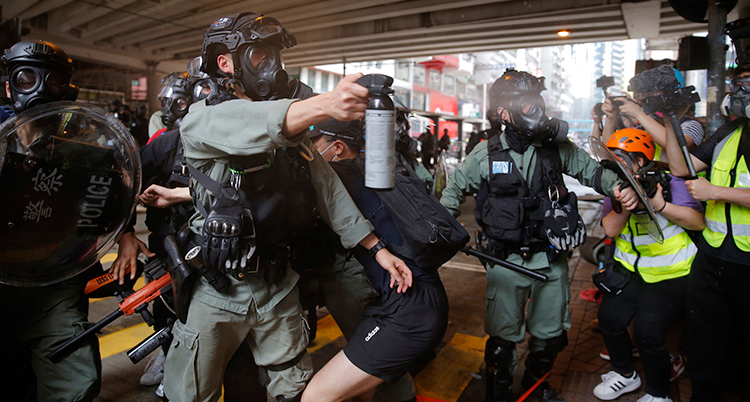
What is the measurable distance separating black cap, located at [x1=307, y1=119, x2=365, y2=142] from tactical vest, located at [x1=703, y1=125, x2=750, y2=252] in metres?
2.08

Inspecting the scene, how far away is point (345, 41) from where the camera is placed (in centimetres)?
1326

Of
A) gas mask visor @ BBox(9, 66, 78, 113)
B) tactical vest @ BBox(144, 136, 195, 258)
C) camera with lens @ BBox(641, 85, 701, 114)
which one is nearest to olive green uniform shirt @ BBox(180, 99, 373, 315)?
tactical vest @ BBox(144, 136, 195, 258)

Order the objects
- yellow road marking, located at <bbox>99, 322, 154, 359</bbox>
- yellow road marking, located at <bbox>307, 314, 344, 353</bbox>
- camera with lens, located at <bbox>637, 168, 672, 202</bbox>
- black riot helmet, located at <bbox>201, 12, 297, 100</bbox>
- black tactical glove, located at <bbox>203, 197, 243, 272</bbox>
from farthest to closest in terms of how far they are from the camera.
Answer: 1. yellow road marking, located at <bbox>307, 314, 344, 353</bbox>
2. yellow road marking, located at <bbox>99, 322, 154, 359</bbox>
3. camera with lens, located at <bbox>637, 168, 672, 202</bbox>
4. black riot helmet, located at <bbox>201, 12, 297, 100</bbox>
5. black tactical glove, located at <bbox>203, 197, 243, 272</bbox>

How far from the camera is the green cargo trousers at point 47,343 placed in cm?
226

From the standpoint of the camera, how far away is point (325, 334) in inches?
162

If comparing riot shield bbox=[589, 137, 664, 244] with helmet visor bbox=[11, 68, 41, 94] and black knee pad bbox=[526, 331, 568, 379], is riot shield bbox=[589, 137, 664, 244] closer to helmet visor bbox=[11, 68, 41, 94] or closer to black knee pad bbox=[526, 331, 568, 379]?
black knee pad bbox=[526, 331, 568, 379]

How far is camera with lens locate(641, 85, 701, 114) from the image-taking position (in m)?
2.81

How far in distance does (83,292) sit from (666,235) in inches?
134

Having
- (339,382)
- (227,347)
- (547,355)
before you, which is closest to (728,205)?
(547,355)

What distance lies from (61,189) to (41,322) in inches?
30.4

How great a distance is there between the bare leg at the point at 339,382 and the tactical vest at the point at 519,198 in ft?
4.48

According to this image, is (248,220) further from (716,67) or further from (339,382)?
(716,67)

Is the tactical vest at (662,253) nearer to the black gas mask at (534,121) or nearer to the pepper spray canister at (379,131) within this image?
the black gas mask at (534,121)

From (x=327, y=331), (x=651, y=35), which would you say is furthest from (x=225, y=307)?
(x=651, y=35)
